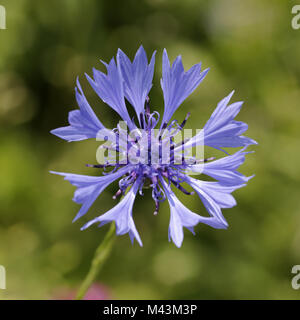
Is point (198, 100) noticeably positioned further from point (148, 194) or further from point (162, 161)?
point (162, 161)

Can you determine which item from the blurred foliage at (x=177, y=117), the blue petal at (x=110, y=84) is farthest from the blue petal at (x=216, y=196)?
the blurred foliage at (x=177, y=117)

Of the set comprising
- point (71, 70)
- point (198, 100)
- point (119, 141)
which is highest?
point (71, 70)

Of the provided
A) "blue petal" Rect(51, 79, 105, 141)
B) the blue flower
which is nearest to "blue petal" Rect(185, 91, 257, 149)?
the blue flower

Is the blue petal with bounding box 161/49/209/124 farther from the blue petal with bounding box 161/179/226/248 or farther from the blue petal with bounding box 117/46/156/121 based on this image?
the blue petal with bounding box 161/179/226/248

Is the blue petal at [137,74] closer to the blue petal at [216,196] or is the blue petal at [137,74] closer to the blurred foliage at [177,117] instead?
the blue petal at [216,196]

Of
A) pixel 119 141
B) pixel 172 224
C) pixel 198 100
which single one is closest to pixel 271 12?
pixel 198 100

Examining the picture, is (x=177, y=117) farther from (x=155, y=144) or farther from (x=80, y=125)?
(x=80, y=125)

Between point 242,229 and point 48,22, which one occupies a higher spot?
point 48,22
